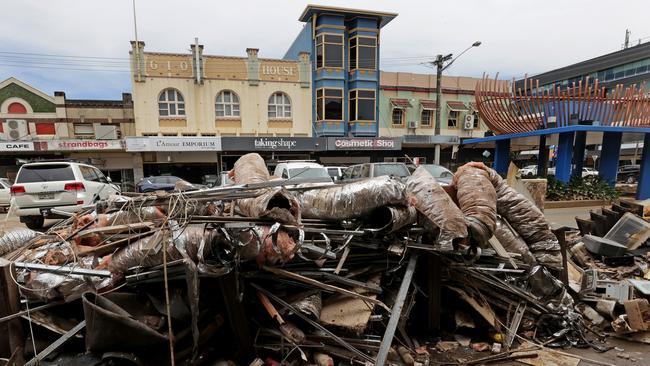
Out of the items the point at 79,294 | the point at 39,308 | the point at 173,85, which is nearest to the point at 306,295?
the point at 79,294

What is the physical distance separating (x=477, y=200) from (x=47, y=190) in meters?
9.04

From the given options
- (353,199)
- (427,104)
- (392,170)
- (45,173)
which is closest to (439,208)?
(353,199)

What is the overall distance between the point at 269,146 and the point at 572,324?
16778 millimetres

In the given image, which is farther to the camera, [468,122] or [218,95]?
[468,122]

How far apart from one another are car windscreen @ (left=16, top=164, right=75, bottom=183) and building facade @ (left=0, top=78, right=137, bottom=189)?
10.6 metres

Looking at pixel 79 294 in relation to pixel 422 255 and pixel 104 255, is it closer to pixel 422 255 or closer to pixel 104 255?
pixel 104 255

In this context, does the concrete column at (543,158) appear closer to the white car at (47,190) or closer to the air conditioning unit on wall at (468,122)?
the air conditioning unit on wall at (468,122)

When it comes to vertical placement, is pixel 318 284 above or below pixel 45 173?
below

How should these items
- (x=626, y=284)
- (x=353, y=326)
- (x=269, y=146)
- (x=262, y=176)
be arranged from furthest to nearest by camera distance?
(x=269, y=146)
(x=262, y=176)
(x=626, y=284)
(x=353, y=326)

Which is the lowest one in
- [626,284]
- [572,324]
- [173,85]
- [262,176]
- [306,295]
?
[572,324]

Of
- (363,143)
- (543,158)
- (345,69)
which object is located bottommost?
(543,158)

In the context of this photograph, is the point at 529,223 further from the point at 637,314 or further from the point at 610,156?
the point at 610,156

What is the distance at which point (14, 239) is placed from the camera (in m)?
3.25

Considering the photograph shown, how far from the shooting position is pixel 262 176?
4.21 meters
